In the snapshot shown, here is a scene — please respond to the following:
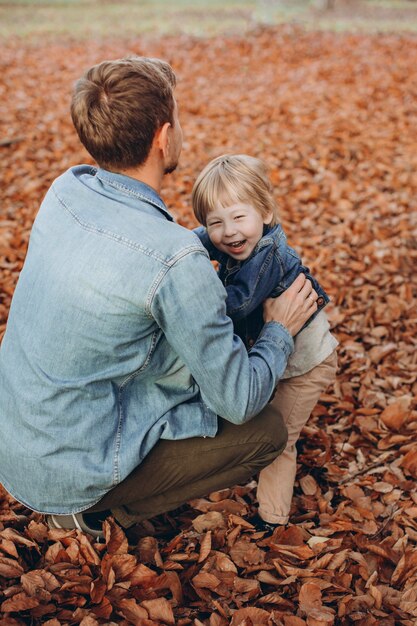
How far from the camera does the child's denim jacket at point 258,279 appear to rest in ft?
8.53

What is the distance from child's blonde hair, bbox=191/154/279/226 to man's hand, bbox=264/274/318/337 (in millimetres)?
399

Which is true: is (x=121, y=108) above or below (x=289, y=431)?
above

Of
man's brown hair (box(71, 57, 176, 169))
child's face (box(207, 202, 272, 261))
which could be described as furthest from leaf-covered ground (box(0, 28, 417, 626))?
man's brown hair (box(71, 57, 176, 169))

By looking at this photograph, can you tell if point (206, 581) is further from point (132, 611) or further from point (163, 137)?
point (163, 137)

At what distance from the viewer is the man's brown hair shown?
2.14 m

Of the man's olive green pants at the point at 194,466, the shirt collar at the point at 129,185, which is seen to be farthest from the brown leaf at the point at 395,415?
the shirt collar at the point at 129,185

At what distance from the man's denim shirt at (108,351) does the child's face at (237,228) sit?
56 centimetres

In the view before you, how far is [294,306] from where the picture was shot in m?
2.59

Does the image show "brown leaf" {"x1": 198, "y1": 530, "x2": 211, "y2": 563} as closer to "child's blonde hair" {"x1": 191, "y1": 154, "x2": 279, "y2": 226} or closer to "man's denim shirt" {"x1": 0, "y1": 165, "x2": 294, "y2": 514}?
"man's denim shirt" {"x1": 0, "y1": 165, "x2": 294, "y2": 514}

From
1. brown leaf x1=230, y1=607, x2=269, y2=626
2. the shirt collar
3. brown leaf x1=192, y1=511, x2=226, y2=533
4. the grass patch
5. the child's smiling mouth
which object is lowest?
brown leaf x1=192, y1=511, x2=226, y2=533

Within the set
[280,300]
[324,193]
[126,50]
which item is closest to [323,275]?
[324,193]

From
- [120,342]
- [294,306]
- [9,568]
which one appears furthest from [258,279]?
[9,568]

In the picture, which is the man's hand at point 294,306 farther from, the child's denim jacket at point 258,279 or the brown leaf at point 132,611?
the brown leaf at point 132,611

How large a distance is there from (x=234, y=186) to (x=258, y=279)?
18.4 inches
